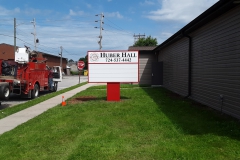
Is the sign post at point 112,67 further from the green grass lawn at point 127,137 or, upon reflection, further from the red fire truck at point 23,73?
the red fire truck at point 23,73

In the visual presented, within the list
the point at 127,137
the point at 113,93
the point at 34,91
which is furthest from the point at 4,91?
the point at 127,137

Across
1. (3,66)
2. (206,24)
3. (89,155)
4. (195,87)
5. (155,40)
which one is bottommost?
(89,155)

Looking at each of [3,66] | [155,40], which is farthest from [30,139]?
[155,40]

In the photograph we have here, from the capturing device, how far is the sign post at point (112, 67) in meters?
12.7

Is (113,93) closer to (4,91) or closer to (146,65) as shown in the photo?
(4,91)

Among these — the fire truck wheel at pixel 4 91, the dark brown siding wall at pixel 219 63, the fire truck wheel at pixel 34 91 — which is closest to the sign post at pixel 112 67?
the dark brown siding wall at pixel 219 63

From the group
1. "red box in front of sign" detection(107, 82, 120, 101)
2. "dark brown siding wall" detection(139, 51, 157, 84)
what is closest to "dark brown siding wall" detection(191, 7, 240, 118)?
"red box in front of sign" detection(107, 82, 120, 101)

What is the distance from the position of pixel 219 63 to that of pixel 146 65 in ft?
55.5

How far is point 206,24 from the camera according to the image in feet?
34.8

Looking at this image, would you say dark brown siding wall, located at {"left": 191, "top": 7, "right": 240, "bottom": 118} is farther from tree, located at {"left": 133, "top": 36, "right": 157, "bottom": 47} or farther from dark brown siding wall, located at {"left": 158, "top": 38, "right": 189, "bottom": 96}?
tree, located at {"left": 133, "top": 36, "right": 157, "bottom": 47}

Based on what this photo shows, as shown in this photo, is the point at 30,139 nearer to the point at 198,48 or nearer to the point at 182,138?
the point at 182,138

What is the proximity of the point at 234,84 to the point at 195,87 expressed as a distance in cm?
424

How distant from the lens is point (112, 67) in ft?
41.9

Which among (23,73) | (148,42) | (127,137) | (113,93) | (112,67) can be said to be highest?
(148,42)
